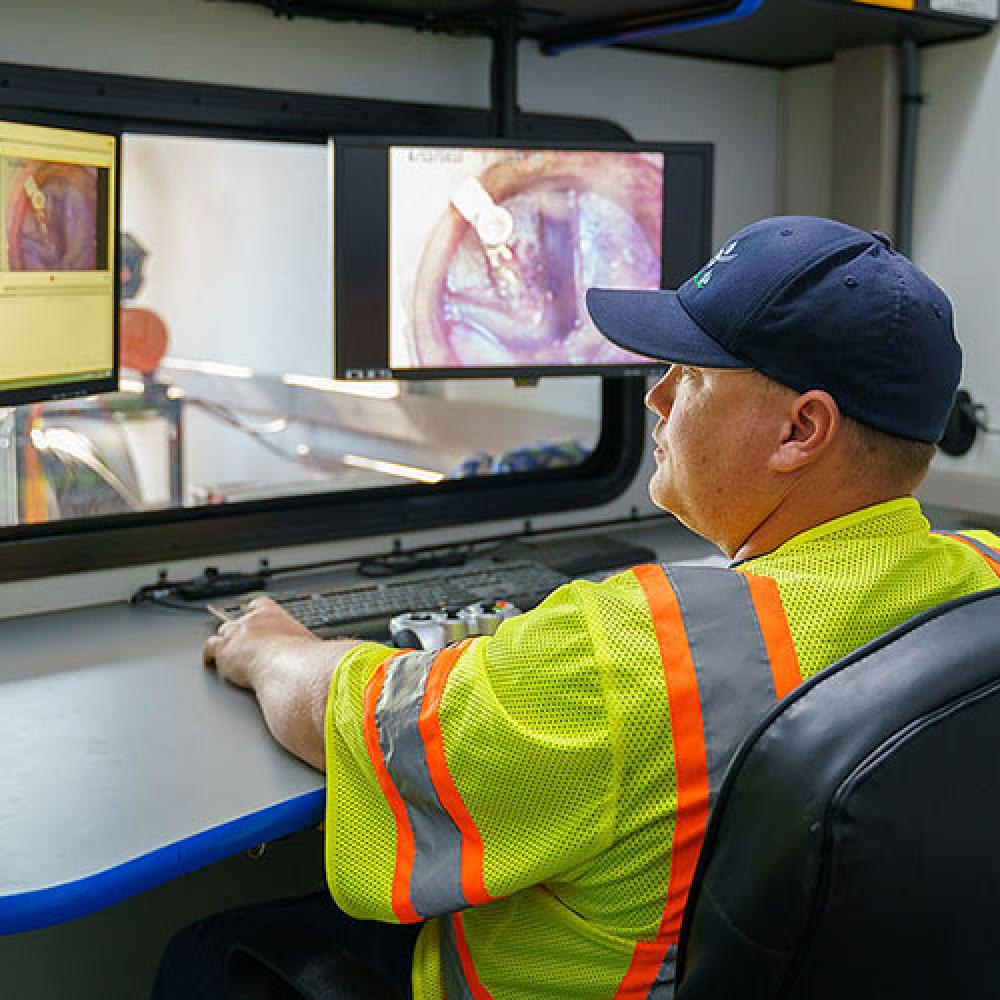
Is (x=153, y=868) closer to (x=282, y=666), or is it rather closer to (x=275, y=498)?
(x=282, y=666)

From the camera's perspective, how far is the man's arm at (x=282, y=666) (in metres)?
1.35

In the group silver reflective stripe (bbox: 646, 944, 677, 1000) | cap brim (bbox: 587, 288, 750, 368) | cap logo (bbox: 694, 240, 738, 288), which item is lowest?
silver reflective stripe (bbox: 646, 944, 677, 1000)

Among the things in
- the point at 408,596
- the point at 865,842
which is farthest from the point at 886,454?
the point at 408,596

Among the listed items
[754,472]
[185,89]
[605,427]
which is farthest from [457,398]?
[754,472]

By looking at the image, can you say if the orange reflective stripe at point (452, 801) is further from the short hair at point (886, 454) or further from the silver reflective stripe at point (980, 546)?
the silver reflective stripe at point (980, 546)

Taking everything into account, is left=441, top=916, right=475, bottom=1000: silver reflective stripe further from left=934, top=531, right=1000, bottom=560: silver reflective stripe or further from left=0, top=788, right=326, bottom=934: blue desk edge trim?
left=934, top=531, right=1000, bottom=560: silver reflective stripe

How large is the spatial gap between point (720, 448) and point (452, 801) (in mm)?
401

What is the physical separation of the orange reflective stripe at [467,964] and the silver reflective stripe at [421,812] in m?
0.13

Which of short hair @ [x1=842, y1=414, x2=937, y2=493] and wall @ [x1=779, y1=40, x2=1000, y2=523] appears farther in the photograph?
wall @ [x1=779, y1=40, x2=1000, y2=523]

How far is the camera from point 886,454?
117 cm

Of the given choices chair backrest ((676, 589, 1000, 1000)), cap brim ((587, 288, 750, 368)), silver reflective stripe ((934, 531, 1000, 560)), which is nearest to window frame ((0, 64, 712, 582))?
cap brim ((587, 288, 750, 368))

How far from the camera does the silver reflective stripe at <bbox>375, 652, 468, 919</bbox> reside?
1.09m

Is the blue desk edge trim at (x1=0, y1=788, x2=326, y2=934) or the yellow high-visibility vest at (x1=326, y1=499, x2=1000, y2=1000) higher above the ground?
the yellow high-visibility vest at (x1=326, y1=499, x2=1000, y2=1000)

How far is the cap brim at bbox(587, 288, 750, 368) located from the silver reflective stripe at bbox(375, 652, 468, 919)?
14.3 inches
